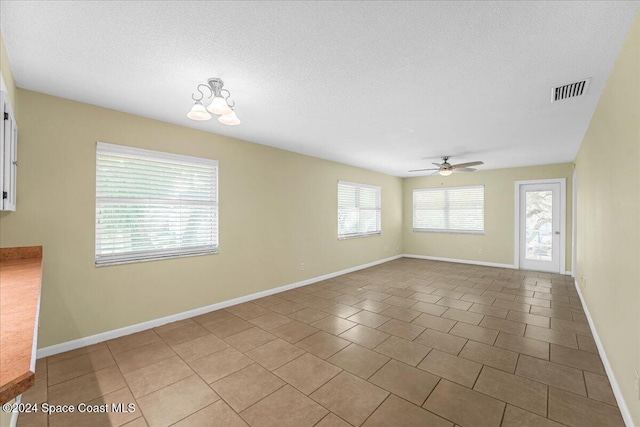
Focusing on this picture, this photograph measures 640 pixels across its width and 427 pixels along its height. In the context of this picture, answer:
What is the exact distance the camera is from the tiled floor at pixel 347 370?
74.5 inches

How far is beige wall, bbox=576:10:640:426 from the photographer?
1.65m

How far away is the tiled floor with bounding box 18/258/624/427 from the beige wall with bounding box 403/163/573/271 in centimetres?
299

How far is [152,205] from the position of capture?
333 cm

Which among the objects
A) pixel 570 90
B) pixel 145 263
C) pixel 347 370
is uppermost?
pixel 570 90

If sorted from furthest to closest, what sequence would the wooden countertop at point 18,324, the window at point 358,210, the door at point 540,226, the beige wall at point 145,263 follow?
1. the window at point 358,210
2. the door at point 540,226
3. the beige wall at point 145,263
4. the wooden countertop at point 18,324

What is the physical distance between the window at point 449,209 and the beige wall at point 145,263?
4018 millimetres

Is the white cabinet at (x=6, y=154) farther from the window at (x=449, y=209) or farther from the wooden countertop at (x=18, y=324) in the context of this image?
the window at (x=449, y=209)

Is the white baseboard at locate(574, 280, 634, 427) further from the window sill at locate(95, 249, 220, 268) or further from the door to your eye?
the window sill at locate(95, 249, 220, 268)

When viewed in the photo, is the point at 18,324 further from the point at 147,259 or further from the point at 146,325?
the point at 146,325

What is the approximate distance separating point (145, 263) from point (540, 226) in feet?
25.7

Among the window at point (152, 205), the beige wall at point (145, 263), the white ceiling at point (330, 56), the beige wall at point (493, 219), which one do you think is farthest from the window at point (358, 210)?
the window at point (152, 205)

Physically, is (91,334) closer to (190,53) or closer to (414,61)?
(190,53)

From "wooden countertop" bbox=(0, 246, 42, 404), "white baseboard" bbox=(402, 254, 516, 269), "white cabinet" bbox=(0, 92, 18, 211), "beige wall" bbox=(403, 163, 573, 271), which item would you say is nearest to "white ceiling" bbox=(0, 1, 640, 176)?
"white cabinet" bbox=(0, 92, 18, 211)

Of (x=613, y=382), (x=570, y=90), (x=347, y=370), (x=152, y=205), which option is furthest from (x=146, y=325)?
(x=570, y=90)
